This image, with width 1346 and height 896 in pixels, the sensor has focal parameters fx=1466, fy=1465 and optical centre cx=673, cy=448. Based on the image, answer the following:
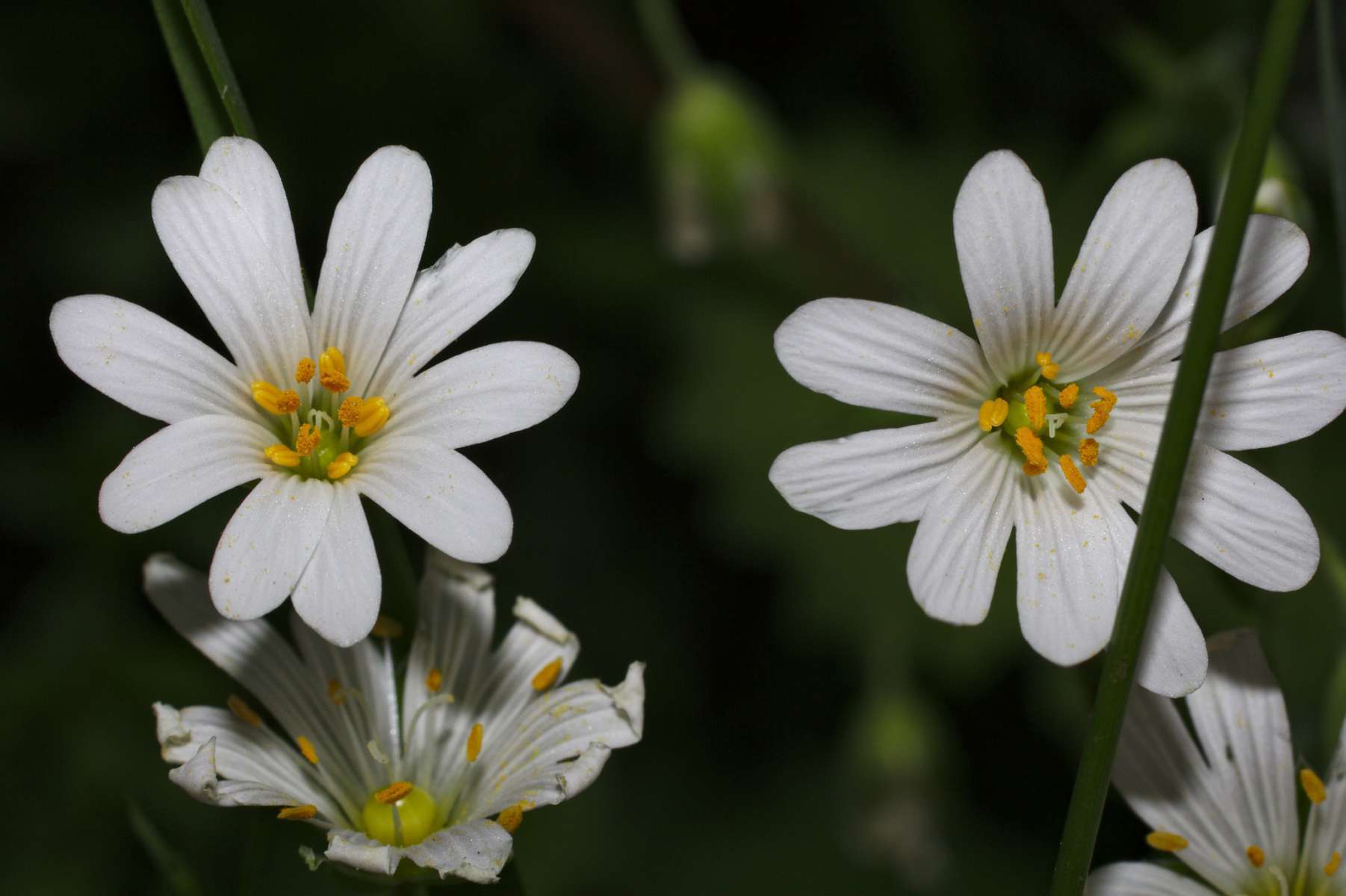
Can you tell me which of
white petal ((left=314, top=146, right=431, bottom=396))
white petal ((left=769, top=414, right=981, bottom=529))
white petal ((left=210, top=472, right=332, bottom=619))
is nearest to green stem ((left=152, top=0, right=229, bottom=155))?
white petal ((left=314, top=146, right=431, bottom=396))

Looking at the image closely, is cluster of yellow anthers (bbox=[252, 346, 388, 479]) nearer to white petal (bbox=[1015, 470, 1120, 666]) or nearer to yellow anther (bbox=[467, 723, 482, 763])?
yellow anther (bbox=[467, 723, 482, 763])

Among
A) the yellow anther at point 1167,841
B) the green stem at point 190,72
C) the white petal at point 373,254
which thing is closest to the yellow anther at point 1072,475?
the yellow anther at point 1167,841

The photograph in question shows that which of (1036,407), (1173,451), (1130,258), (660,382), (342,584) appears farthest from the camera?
(660,382)

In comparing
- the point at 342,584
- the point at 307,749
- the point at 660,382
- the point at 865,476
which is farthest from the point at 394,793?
the point at 660,382

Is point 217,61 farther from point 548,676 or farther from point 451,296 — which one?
point 548,676

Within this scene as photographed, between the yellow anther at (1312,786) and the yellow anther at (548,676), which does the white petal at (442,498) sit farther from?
the yellow anther at (1312,786)

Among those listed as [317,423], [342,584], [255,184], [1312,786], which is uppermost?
[255,184]
